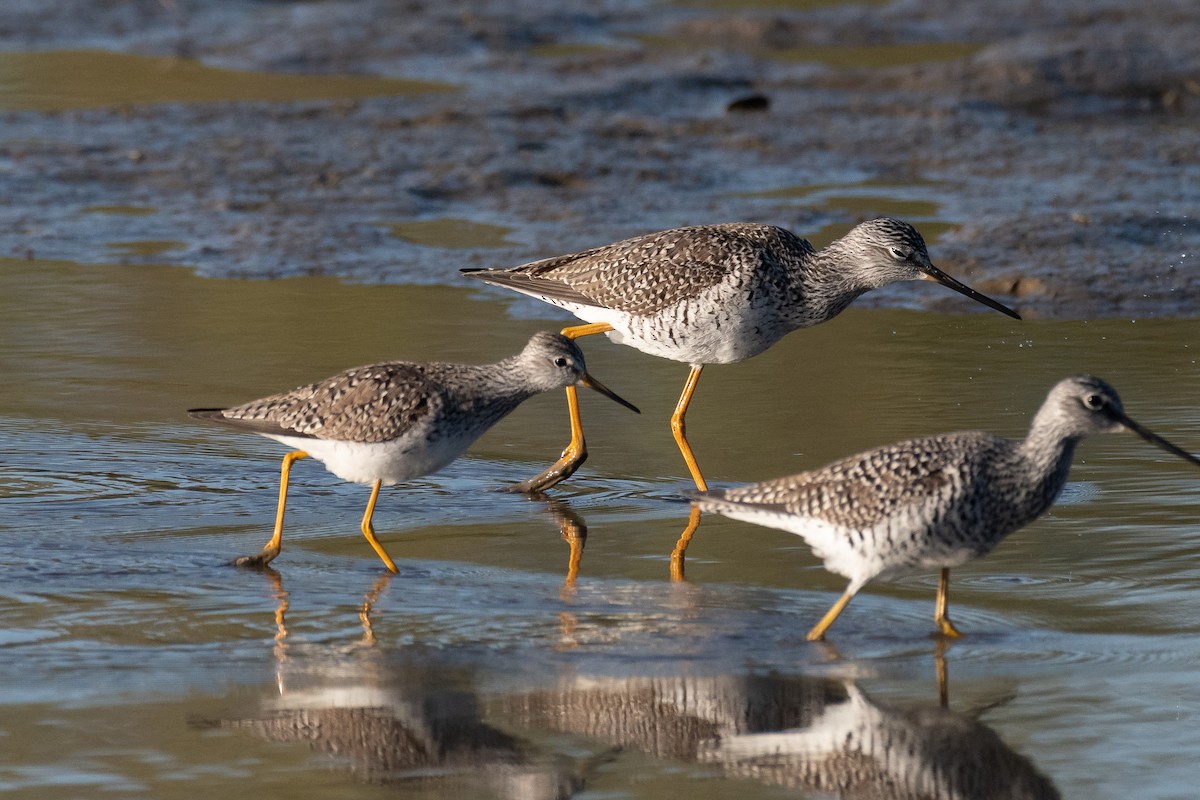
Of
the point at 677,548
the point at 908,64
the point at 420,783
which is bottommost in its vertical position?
the point at 420,783

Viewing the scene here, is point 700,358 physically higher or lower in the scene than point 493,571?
higher

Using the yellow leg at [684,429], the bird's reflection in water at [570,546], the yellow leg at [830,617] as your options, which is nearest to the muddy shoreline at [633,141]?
the yellow leg at [684,429]

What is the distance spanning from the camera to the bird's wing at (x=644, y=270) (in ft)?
31.3

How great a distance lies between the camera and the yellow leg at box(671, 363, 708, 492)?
894 centimetres

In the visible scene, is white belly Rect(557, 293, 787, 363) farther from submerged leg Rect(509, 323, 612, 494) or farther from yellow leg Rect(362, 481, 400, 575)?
yellow leg Rect(362, 481, 400, 575)

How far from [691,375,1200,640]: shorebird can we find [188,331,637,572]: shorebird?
53.5 inches

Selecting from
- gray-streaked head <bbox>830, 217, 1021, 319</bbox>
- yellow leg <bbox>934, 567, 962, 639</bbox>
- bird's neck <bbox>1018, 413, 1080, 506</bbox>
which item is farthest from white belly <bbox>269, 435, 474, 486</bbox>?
gray-streaked head <bbox>830, 217, 1021, 319</bbox>

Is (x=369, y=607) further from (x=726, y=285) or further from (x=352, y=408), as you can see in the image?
(x=726, y=285)

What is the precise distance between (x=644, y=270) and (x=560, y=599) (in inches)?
113

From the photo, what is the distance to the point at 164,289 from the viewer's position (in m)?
12.5

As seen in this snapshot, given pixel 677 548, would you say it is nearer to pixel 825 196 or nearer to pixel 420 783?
pixel 420 783

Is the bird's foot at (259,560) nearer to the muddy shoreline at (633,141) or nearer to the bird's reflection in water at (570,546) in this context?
the bird's reflection in water at (570,546)

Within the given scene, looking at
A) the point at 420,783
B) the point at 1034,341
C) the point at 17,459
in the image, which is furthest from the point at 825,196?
the point at 420,783

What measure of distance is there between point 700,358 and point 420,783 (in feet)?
14.8
